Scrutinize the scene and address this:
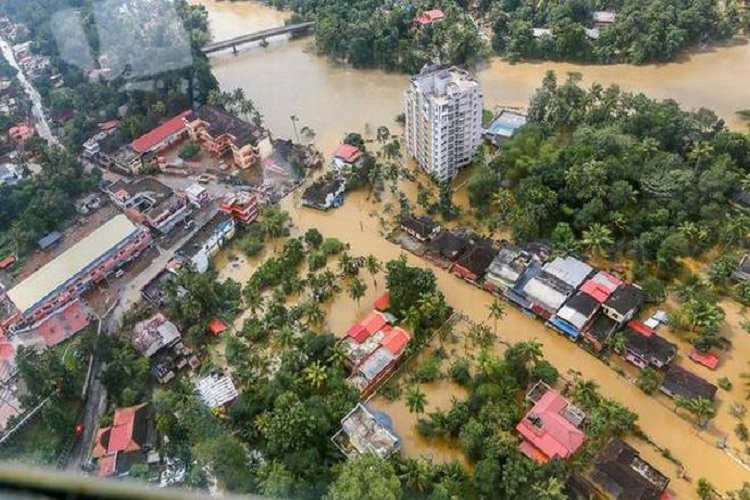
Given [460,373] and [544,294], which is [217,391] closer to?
[460,373]

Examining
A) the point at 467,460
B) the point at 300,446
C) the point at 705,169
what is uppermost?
the point at 705,169

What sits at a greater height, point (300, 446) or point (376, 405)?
point (300, 446)

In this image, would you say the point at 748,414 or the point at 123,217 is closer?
the point at 748,414

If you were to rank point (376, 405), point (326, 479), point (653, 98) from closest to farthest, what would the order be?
point (326, 479) → point (376, 405) → point (653, 98)

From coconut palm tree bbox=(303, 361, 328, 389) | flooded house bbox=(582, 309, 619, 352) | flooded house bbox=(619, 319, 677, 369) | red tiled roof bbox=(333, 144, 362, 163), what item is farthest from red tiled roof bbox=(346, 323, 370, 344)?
red tiled roof bbox=(333, 144, 362, 163)

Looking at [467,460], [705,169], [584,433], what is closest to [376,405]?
[467,460]

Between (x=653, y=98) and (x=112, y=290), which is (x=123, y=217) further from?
(x=653, y=98)
